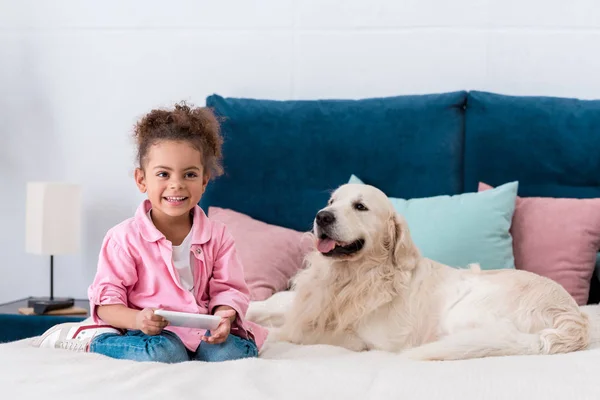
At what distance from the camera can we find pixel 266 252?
303 cm

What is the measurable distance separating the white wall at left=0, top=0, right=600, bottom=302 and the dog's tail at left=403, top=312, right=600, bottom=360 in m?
1.72

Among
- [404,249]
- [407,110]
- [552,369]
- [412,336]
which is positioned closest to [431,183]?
[407,110]

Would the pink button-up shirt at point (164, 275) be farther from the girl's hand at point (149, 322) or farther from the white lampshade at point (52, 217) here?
the white lampshade at point (52, 217)

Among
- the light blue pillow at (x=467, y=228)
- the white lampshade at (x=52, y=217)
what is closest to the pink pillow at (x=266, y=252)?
the light blue pillow at (x=467, y=228)

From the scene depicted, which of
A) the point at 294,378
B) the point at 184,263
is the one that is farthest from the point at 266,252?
the point at 294,378

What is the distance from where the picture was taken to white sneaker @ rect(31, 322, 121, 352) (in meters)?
2.02

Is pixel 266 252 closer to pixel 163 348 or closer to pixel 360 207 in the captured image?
pixel 360 207

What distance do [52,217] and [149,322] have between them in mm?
1797

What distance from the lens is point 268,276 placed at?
2996 millimetres

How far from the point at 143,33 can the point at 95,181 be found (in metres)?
0.75

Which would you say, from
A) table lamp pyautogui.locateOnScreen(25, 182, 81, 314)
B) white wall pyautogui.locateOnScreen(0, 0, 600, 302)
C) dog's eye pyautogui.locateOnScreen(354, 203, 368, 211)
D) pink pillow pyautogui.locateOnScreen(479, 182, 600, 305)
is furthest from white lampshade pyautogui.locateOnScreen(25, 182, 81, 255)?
pink pillow pyautogui.locateOnScreen(479, 182, 600, 305)

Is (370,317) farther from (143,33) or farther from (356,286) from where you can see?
(143,33)

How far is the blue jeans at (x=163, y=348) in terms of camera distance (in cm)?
191

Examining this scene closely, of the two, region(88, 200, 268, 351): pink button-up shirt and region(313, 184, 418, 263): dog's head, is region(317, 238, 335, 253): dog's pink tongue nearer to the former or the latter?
region(313, 184, 418, 263): dog's head
